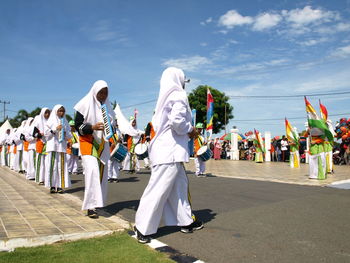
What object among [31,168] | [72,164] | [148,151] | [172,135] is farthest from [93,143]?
[72,164]

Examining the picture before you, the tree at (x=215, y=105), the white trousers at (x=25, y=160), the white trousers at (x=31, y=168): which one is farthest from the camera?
the tree at (x=215, y=105)

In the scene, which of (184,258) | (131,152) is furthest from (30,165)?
(184,258)

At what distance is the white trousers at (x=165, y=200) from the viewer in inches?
172

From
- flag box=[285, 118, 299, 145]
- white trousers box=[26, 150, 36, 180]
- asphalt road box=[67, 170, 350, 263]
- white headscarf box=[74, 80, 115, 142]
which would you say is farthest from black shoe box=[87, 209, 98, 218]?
flag box=[285, 118, 299, 145]

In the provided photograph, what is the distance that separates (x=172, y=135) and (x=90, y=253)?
1.79 metres

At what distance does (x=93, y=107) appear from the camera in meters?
5.87

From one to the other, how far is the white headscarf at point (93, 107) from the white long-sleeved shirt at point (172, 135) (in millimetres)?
1579

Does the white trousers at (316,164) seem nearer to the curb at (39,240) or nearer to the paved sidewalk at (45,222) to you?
the paved sidewalk at (45,222)

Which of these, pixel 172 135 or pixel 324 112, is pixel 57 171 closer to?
pixel 172 135

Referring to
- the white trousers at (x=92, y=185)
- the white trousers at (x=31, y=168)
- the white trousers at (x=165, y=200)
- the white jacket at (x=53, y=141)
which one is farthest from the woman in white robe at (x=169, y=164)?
the white trousers at (x=31, y=168)

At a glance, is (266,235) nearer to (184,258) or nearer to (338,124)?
(184,258)

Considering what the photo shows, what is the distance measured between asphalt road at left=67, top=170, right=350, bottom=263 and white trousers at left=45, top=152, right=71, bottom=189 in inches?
34.7

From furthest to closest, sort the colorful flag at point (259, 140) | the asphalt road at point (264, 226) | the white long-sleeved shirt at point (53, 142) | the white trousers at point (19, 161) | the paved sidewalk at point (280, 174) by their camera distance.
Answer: the colorful flag at point (259, 140) → the white trousers at point (19, 161) → the paved sidewalk at point (280, 174) → the white long-sleeved shirt at point (53, 142) → the asphalt road at point (264, 226)

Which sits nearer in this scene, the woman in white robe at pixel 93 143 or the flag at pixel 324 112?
the woman in white robe at pixel 93 143
